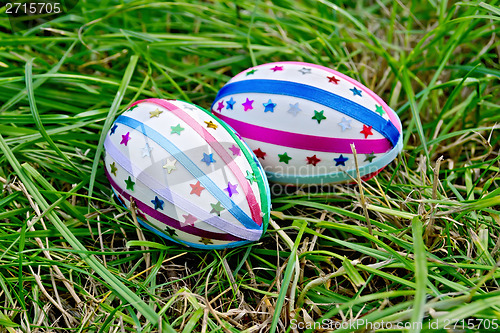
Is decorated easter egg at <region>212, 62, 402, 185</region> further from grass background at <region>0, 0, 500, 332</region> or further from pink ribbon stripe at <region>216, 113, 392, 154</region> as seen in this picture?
grass background at <region>0, 0, 500, 332</region>

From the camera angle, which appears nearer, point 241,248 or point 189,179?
point 189,179

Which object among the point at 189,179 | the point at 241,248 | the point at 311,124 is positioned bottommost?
the point at 241,248

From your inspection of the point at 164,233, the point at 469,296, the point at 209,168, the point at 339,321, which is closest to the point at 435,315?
the point at 469,296

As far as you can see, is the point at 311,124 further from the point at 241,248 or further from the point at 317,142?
the point at 241,248

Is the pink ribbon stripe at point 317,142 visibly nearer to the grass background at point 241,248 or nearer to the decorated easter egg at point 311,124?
the decorated easter egg at point 311,124

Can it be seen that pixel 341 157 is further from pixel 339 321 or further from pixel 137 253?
pixel 137 253

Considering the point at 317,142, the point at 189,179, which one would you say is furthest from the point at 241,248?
the point at 317,142
